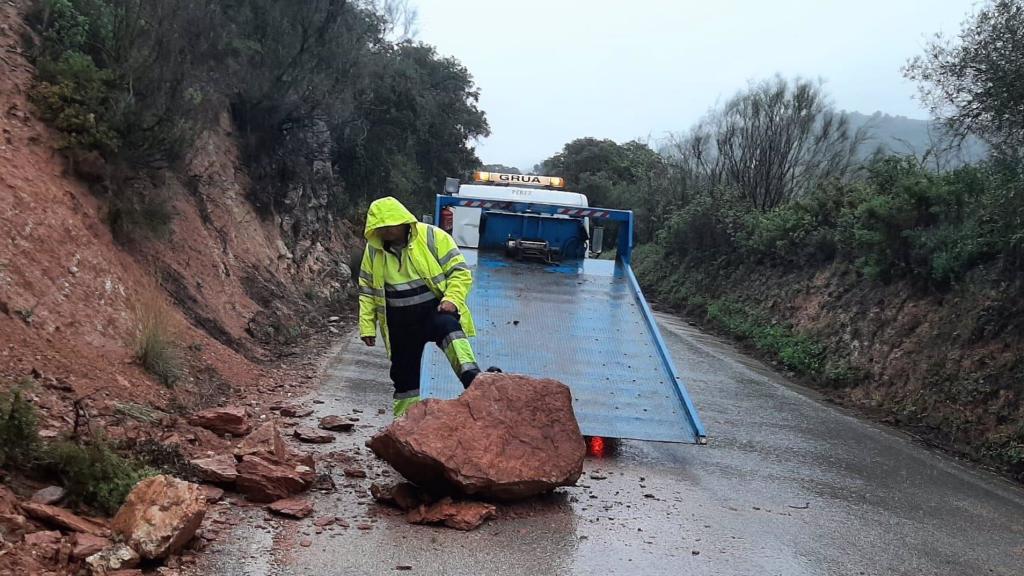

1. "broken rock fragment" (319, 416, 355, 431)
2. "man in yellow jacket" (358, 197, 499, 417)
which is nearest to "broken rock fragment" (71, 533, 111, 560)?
"man in yellow jacket" (358, 197, 499, 417)

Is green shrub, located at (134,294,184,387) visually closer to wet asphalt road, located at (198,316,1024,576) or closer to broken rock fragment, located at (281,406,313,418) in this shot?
broken rock fragment, located at (281,406,313,418)

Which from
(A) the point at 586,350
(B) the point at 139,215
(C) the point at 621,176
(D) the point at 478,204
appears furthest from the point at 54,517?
(C) the point at 621,176

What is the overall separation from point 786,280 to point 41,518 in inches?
686

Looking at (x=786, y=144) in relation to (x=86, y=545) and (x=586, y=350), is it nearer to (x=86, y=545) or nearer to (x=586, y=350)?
(x=586, y=350)

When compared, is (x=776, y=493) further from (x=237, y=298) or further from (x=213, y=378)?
(x=237, y=298)

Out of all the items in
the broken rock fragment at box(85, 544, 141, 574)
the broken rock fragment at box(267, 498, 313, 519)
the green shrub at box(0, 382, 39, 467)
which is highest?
the green shrub at box(0, 382, 39, 467)

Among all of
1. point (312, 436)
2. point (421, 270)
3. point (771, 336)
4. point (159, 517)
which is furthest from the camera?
point (771, 336)

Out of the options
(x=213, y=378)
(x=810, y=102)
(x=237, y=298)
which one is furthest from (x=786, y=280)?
(x=213, y=378)

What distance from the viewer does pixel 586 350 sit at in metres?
7.47

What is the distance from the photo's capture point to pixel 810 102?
25609 millimetres

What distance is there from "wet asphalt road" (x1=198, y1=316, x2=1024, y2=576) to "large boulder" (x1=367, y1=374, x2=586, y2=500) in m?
0.24

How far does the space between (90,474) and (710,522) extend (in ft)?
11.5

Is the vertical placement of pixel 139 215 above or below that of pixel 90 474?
above

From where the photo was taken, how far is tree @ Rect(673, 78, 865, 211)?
84.3ft
